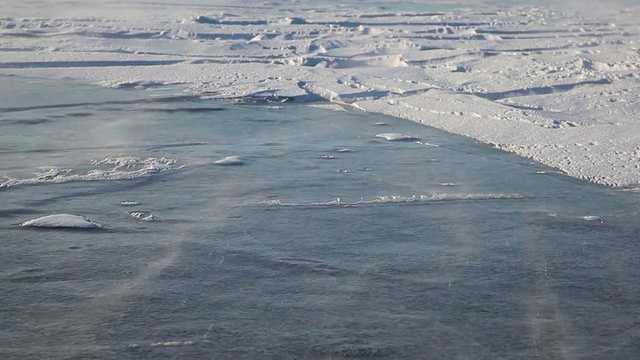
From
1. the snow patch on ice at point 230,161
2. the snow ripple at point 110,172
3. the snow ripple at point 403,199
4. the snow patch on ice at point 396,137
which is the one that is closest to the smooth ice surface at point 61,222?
the snow ripple at point 110,172

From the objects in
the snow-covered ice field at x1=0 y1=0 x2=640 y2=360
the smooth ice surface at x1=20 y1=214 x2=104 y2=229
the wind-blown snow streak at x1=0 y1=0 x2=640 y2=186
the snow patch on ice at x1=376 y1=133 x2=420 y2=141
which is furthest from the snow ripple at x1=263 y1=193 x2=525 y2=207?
the snow patch on ice at x1=376 y1=133 x2=420 y2=141

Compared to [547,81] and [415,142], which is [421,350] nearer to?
[415,142]

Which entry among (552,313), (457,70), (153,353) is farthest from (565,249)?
(457,70)

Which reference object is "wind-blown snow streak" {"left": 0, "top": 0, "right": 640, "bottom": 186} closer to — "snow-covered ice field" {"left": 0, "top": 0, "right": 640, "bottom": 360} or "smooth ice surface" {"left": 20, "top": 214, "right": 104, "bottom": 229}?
"snow-covered ice field" {"left": 0, "top": 0, "right": 640, "bottom": 360}

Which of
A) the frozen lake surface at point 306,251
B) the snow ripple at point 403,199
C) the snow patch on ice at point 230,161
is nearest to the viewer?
the frozen lake surface at point 306,251

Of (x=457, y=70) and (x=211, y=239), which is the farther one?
(x=457, y=70)

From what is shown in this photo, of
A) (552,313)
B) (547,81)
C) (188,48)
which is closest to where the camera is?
(552,313)

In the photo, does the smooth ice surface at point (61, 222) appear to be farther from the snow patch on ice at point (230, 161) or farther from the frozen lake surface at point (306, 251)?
the snow patch on ice at point (230, 161)
